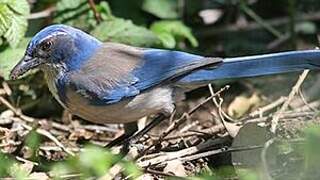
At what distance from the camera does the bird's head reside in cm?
460

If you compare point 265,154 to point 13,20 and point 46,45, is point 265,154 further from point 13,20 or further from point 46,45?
point 13,20

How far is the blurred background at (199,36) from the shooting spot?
514 cm

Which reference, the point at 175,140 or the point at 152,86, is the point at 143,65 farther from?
the point at 175,140

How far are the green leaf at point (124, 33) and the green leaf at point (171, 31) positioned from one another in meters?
0.22

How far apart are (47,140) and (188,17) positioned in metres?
1.87

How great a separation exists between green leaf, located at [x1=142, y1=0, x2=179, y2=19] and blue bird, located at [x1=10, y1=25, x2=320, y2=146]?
163cm

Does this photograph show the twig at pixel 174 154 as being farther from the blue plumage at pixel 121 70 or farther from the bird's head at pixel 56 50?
the bird's head at pixel 56 50

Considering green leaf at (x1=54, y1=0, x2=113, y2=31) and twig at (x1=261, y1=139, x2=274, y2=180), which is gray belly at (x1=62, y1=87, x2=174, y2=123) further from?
green leaf at (x1=54, y1=0, x2=113, y2=31)

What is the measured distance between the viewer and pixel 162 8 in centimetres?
640

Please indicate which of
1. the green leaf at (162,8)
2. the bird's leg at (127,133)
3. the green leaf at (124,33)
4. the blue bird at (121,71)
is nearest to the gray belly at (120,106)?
the blue bird at (121,71)

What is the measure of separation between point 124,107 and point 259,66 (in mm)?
711


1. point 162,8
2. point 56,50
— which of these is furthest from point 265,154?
point 162,8

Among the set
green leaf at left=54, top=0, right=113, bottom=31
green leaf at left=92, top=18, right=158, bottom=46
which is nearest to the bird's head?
green leaf at left=92, top=18, right=158, bottom=46

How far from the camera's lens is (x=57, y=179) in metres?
3.94
